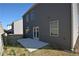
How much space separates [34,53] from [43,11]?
2087 mm

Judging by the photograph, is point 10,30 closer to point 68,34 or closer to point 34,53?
point 34,53

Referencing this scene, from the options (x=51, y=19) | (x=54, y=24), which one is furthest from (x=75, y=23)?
(x=51, y=19)

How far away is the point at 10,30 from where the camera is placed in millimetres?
11344

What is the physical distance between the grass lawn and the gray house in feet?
0.94

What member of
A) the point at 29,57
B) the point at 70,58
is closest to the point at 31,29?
the point at 29,57

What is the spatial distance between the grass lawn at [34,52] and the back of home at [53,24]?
0.93 feet

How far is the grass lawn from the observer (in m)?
10.6

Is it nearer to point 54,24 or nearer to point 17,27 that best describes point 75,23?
point 54,24

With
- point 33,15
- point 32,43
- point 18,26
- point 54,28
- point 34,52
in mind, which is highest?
point 33,15

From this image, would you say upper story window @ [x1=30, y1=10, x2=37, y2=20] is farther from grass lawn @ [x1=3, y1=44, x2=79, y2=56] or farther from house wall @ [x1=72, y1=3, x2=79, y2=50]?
house wall @ [x1=72, y1=3, x2=79, y2=50]

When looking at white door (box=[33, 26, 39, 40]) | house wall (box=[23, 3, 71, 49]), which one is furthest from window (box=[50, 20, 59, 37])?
white door (box=[33, 26, 39, 40])

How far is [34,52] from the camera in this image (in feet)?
35.4

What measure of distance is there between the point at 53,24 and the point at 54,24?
0.05 m

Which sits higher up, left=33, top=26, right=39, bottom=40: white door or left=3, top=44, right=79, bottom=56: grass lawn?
left=33, top=26, right=39, bottom=40: white door
